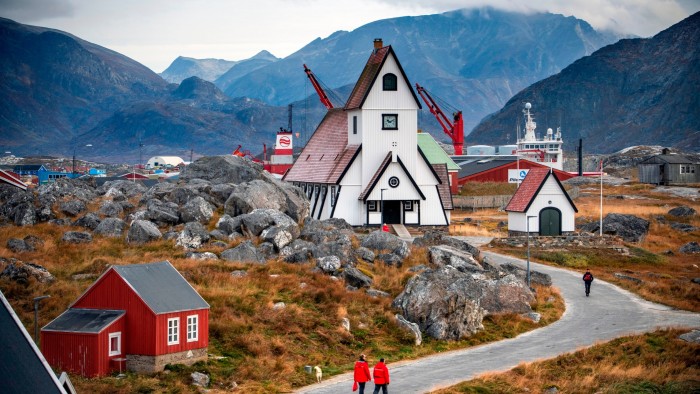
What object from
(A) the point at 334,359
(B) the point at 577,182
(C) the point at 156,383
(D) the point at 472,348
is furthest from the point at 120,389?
(B) the point at 577,182

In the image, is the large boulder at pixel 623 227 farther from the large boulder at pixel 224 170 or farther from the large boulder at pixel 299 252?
the large boulder at pixel 299 252

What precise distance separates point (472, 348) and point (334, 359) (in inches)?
233

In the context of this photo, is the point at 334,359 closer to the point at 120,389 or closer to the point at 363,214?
the point at 120,389

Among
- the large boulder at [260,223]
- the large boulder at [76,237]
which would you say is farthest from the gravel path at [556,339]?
the large boulder at [76,237]

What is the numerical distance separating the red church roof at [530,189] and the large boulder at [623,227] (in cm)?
578

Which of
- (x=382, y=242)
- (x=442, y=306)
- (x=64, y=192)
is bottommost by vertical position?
(x=442, y=306)

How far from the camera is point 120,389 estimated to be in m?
28.0

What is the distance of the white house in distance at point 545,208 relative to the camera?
61094mm

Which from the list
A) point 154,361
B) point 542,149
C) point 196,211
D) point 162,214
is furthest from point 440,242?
point 542,149

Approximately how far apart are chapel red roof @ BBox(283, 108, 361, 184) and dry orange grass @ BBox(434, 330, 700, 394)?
30761 millimetres

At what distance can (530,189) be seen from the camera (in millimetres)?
61656

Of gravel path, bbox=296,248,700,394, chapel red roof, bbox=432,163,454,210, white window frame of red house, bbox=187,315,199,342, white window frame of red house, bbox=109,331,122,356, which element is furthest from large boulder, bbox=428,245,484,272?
white window frame of red house, bbox=109,331,122,356

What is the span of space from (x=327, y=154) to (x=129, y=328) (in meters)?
40.5

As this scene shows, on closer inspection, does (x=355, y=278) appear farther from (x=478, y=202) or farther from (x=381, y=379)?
(x=478, y=202)
